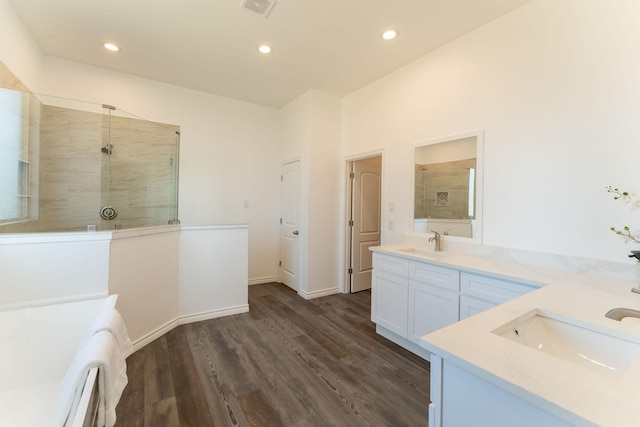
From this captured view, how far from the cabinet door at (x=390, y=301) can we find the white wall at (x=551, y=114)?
0.91 meters

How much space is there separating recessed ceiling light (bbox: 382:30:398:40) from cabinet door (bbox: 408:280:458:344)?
2.39m

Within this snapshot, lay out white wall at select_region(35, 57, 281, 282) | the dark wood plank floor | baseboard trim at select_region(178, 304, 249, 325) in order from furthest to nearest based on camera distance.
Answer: white wall at select_region(35, 57, 281, 282), baseboard trim at select_region(178, 304, 249, 325), the dark wood plank floor

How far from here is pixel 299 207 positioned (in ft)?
13.4

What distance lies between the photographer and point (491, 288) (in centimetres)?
188

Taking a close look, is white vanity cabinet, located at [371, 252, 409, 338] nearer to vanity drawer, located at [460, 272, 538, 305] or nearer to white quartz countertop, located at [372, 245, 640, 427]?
vanity drawer, located at [460, 272, 538, 305]

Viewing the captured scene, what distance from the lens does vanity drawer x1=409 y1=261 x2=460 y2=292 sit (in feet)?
6.91

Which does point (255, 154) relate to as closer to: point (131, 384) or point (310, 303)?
point (310, 303)

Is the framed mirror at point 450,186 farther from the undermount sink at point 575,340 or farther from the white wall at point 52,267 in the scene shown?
the white wall at point 52,267

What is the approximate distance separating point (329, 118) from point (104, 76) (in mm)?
2957

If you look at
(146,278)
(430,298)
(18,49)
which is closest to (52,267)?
(146,278)

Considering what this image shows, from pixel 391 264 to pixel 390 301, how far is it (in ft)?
1.19

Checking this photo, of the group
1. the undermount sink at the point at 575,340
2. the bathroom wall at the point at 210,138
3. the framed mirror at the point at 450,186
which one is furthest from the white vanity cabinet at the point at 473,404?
the bathroom wall at the point at 210,138

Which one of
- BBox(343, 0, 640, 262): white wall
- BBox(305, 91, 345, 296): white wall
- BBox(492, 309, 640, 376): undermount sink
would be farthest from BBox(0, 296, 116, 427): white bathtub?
BBox(343, 0, 640, 262): white wall

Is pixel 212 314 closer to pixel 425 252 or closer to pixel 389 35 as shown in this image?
pixel 425 252
